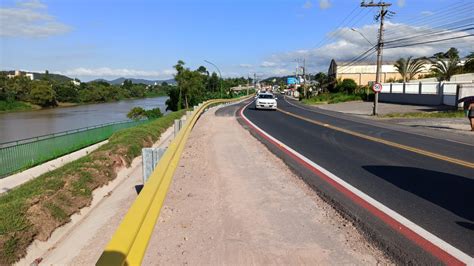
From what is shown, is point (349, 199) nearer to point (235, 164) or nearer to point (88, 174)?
point (235, 164)

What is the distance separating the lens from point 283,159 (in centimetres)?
1070

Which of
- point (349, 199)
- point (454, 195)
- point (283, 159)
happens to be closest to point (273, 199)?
point (349, 199)

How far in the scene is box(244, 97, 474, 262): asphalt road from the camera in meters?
5.45

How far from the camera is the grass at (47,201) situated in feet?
19.0

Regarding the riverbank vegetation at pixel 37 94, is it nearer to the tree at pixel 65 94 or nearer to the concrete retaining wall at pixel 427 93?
the tree at pixel 65 94

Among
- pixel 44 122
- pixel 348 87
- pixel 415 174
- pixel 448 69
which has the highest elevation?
pixel 448 69

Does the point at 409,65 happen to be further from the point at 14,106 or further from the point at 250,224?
the point at 14,106

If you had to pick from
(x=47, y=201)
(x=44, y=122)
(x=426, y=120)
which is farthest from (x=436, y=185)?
(x=44, y=122)

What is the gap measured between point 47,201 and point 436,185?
689 centimetres

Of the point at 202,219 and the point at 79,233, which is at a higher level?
the point at 202,219

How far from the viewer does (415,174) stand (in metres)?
8.39

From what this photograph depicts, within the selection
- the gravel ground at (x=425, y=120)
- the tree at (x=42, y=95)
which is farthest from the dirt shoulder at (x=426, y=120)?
the tree at (x=42, y=95)

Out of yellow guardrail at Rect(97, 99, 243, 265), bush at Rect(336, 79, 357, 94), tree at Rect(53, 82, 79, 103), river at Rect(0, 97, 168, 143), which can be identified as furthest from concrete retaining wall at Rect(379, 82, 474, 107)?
tree at Rect(53, 82, 79, 103)

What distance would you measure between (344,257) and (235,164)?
19.3 ft
